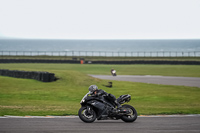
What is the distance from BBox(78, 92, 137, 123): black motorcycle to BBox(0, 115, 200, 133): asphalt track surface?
7.4 inches

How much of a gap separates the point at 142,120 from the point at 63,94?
10897mm

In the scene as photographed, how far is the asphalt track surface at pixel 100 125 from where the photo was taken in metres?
9.57

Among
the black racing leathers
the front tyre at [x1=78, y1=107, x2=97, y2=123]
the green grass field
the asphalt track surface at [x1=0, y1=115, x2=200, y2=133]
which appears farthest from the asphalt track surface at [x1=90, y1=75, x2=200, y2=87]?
the front tyre at [x1=78, y1=107, x2=97, y2=123]

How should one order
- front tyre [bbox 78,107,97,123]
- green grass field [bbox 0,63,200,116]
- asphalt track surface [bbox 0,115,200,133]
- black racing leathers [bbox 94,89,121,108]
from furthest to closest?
1. green grass field [bbox 0,63,200,116]
2. black racing leathers [bbox 94,89,121,108]
3. front tyre [bbox 78,107,97,123]
4. asphalt track surface [bbox 0,115,200,133]

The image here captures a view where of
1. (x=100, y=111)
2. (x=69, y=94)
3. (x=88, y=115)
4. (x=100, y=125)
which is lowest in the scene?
(x=69, y=94)

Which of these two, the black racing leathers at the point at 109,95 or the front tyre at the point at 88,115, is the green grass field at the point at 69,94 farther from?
the black racing leathers at the point at 109,95

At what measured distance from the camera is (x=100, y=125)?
34.6ft

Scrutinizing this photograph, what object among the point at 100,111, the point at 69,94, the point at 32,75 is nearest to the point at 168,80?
the point at 32,75

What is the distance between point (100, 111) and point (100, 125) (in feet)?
1.91

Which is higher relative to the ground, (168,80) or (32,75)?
(32,75)

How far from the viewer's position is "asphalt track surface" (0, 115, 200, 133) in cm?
957

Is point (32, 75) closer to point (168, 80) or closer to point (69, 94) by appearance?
point (69, 94)

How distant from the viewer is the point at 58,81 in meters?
27.2

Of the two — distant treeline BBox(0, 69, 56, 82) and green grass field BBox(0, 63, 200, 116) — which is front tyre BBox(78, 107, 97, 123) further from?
distant treeline BBox(0, 69, 56, 82)
